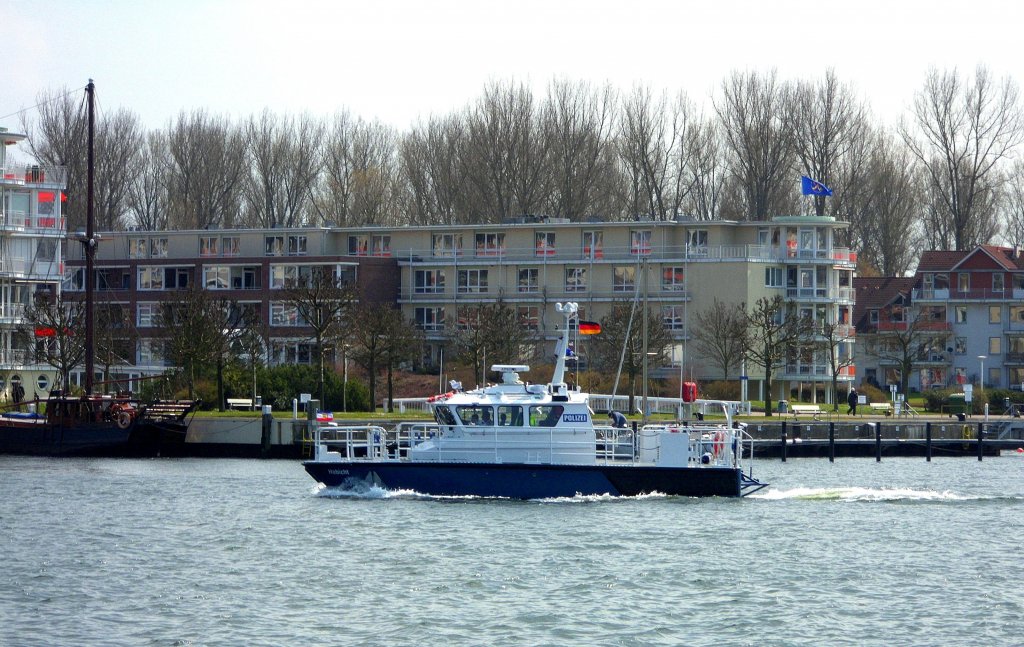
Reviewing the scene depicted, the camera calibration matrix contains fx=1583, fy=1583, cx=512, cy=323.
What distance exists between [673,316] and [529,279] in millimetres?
10315

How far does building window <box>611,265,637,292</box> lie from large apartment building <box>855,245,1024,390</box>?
2043cm

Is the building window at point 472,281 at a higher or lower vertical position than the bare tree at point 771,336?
higher

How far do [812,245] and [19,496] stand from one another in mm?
63329

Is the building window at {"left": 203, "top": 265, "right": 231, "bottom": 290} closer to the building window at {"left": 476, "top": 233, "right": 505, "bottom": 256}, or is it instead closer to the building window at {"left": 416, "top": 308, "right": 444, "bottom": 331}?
the building window at {"left": 416, "top": 308, "right": 444, "bottom": 331}

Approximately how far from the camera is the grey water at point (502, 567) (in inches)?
1132

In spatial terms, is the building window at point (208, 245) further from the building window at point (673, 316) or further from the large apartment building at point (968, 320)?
the large apartment building at point (968, 320)

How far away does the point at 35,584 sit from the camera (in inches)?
1280


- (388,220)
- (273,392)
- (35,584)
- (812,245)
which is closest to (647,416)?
(273,392)

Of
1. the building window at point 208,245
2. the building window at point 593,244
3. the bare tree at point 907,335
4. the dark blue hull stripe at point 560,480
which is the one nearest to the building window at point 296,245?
the building window at point 208,245

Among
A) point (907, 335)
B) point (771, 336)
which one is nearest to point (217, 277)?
point (771, 336)

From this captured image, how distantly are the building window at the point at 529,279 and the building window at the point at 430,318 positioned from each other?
5.83 meters

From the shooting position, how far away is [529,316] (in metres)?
102

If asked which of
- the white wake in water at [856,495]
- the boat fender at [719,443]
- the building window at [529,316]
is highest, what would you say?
the building window at [529,316]

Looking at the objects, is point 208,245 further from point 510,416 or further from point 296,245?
point 510,416
